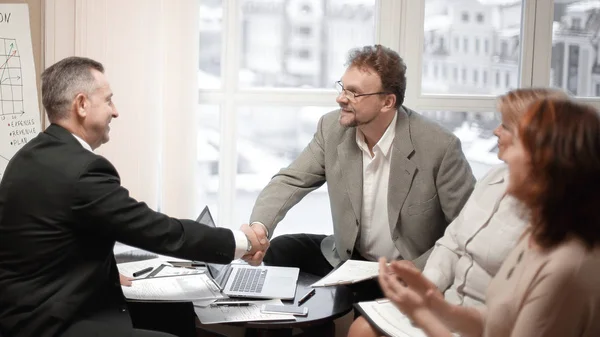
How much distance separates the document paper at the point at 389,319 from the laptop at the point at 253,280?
0.82 ft

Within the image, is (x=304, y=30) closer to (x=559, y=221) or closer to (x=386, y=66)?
(x=386, y=66)

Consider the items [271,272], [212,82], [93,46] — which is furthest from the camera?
[212,82]

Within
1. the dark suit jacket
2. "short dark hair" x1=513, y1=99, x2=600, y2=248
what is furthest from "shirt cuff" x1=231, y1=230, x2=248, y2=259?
"short dark hair" x1=513, y1=99, x2=600, y2=248

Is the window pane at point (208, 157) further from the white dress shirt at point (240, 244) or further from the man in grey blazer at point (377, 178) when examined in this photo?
the white dress shirt at point (240, 244)

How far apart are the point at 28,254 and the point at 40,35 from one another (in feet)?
5.31

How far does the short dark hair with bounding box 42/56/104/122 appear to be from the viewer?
2.15 meters

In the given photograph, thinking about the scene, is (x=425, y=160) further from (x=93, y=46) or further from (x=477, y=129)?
(x=93, y=46)

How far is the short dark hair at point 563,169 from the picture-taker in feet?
4.47

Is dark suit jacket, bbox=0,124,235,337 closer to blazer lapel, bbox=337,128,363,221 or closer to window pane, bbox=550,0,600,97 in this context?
blazer lapel, bbox=337,128,363,221

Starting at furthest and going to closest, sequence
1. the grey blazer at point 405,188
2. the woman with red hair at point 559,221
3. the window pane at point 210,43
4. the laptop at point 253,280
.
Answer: the window pane at point 210,43
the grey blazer at point 405,188
the laptop at point 253,280
the woman with red hair at point 559,221

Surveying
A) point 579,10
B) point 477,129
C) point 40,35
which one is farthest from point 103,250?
point 579,10

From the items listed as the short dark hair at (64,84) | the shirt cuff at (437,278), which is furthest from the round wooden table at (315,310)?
the short dark hair at (64,84)

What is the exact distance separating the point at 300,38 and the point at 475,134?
988mm

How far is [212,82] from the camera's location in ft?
11.6
